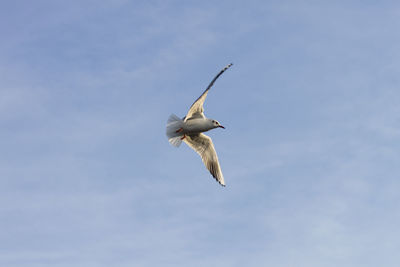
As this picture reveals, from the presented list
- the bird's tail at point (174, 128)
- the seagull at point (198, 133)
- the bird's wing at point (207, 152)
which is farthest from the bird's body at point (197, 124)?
the bird's wing at point (207, 152)

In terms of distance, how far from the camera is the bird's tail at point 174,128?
34678 mm

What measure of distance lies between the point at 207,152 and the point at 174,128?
2.88 metres

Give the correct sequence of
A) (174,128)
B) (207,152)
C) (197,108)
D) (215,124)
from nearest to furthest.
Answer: (197,108) → (215,124) → (174,128) → (207,152)

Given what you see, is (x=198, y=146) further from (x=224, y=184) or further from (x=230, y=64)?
(x=230, y=64)

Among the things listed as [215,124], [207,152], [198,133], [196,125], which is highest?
[198,133]

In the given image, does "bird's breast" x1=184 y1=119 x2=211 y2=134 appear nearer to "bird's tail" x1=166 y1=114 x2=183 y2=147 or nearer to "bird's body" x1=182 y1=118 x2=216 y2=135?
"bird's body" x1=182 y1=118 x2=216 y2=135

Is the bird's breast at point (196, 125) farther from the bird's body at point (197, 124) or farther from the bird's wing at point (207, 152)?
the bird's wing at point (207, 152)

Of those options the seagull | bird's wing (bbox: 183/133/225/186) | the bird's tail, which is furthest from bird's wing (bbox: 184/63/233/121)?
bird's wing (bbox: 183/133/225/186)

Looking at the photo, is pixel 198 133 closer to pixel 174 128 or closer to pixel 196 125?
pixel 196 125

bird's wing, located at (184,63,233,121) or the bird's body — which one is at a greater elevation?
bird's wing, located at (184,63,233,121)

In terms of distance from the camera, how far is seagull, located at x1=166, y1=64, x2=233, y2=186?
34.4m

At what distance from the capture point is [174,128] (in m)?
34.8

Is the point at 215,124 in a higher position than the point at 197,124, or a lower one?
higher

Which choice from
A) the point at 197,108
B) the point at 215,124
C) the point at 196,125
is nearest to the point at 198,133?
the point at 196,125
